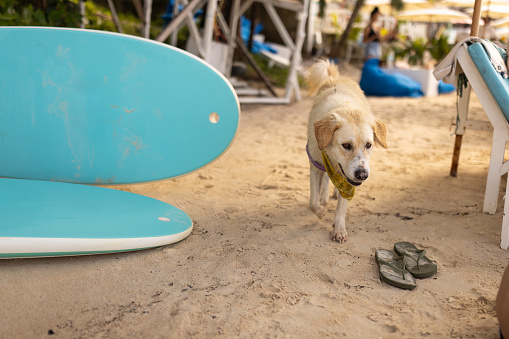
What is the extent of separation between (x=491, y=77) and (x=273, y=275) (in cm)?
185

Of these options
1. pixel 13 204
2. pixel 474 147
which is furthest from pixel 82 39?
pixel 474 147

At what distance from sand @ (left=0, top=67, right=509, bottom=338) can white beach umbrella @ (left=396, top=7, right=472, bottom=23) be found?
1006 cm

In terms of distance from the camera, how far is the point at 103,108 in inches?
114

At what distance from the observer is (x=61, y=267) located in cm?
213

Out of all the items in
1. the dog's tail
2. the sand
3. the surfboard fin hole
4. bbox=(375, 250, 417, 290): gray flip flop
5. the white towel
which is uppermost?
the white towel

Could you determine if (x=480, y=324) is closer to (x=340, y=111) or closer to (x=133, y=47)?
(x=340, y=111)

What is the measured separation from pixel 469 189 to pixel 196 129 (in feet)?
7.74

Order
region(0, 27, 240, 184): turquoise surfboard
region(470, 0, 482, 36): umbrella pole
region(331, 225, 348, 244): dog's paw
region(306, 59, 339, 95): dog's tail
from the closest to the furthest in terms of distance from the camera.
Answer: region(331, 225, 348, 244): dog's paw, region(0, 27, 240, 184): turquoise surfboard, region(306, 59, 339, 95): dog's tail, region(470, 0, 482, 36): umbrella pole

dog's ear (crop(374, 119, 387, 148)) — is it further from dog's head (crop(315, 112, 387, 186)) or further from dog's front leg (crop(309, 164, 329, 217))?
dog's front leg (crop(309, 164, 329, 217))

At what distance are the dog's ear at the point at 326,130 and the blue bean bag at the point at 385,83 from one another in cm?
773

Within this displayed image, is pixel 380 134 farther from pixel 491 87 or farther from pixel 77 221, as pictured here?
pixel 77 221

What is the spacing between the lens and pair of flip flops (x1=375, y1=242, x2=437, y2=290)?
2.11 m

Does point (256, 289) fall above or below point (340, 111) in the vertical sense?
below

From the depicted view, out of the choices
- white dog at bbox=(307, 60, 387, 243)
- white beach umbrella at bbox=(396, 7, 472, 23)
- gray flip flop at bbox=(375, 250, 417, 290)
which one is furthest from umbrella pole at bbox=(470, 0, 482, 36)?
white beach umbrella at bbox=(396, 7, 472, 23)
